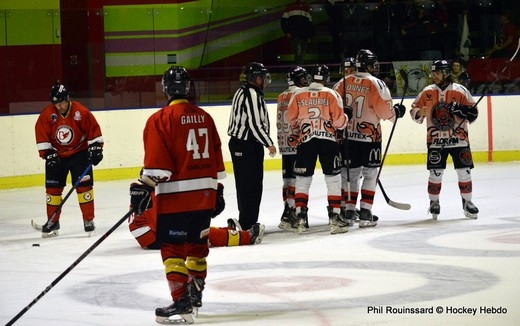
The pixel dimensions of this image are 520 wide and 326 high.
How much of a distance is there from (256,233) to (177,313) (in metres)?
2.76

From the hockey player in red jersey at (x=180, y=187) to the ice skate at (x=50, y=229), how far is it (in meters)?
3.63

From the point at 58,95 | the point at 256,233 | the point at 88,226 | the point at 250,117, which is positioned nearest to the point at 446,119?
the point at 250,117

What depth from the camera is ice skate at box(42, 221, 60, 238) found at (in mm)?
9557

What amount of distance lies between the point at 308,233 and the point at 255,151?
2.99 feet

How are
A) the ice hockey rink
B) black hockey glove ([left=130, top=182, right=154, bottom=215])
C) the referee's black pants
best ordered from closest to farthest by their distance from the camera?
black hockey glove ([left=130, top=182, right=154, bottom=215])
the ice hockey rink
the referee's black pants

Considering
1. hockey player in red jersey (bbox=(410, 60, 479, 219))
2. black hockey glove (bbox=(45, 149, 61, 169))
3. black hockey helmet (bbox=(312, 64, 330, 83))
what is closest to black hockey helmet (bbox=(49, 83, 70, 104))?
black hockey glove (bbox=(45, 149, 61, 169))

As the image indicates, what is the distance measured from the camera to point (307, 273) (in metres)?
7.50

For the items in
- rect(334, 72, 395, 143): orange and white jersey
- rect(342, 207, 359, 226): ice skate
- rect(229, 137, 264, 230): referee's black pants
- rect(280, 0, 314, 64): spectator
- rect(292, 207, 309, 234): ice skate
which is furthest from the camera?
rect(280, 0, 314, 64): spectator

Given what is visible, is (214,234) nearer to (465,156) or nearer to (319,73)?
(319,73)

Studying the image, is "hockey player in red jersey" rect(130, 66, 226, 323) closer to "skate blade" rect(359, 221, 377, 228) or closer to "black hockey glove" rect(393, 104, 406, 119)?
"skate blade" rect(359, 221, 377, 228)

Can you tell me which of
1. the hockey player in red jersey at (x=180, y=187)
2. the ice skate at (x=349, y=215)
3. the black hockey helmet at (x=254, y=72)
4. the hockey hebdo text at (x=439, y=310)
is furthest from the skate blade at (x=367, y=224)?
the hockey player in red jersey at (x=180, y=187)

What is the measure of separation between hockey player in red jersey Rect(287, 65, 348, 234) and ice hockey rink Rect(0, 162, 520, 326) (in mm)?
345

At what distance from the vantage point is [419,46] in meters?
15.2

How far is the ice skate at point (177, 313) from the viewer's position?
19.8ft
